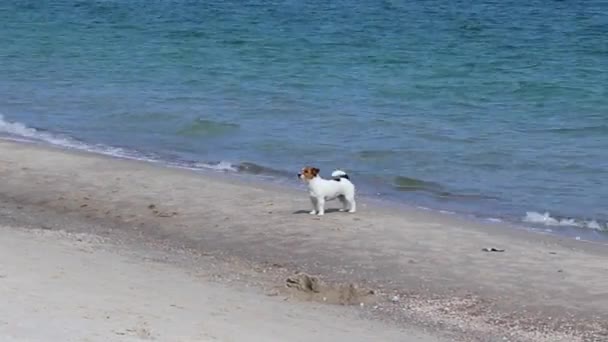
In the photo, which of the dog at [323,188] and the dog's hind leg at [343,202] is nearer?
the dog at [323,188]

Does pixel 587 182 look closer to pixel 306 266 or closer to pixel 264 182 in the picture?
pixel 264 182

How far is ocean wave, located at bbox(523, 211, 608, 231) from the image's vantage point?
43.3ft

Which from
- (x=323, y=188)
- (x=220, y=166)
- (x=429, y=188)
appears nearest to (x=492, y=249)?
(x=323, y=188)

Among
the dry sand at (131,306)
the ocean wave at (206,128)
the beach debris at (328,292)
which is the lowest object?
the ocean wave at (206,128)

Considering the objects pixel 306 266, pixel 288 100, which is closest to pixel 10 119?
pixel 288 100

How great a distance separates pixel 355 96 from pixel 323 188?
9.40 meters

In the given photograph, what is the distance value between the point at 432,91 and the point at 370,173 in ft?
22.5

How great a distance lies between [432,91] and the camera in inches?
882

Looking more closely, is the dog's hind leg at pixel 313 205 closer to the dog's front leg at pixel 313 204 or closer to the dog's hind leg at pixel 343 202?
the dog's front leg at pixel 313 204

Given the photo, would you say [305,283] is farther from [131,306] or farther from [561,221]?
[561,221]

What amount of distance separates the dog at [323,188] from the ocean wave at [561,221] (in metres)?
1.84

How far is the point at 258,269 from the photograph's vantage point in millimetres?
10945

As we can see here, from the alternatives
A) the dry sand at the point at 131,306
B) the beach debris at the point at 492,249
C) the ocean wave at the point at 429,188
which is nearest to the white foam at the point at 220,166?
the ocean wave at the point at 429,188

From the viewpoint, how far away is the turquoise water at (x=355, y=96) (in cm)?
1572
